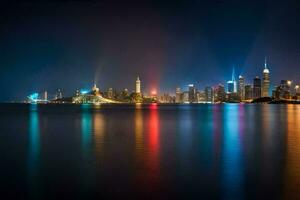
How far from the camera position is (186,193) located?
13.5 meters

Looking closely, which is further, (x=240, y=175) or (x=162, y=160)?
(x=162, y=160)

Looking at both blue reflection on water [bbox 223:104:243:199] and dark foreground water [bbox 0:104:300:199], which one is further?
blue reflection on water [bbox 223:104:243:199]

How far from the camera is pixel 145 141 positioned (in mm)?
30234

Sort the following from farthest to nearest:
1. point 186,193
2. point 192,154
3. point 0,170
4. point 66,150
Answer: point 66,150
point 192,154
point 0,170
point 186,193

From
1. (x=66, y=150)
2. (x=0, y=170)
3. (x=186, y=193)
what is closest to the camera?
(x=186, y=193)

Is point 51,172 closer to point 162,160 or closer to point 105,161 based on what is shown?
point 105,161

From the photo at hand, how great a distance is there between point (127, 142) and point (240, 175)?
13.9 metres

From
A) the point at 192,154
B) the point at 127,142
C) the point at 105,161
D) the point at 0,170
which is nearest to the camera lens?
the point at 0,170

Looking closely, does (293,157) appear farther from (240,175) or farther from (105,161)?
(105,161)

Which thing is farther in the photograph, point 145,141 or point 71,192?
point 145,141

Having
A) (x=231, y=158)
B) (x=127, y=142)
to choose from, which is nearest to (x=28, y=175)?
(x=231, y=158)

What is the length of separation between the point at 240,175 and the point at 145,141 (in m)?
14.2

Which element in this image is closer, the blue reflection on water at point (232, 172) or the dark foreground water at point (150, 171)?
the dark foreground water at point (150, 171)

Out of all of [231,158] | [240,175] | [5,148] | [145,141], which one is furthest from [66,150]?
[240,175]
